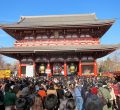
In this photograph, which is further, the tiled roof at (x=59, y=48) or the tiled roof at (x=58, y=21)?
the tiled roof at (x=58, y=21)

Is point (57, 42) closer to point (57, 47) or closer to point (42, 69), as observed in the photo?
point (57, 47)

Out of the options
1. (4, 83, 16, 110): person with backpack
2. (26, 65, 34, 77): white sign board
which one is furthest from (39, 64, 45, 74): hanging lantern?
(4, 83, 16, 110): person with backpack

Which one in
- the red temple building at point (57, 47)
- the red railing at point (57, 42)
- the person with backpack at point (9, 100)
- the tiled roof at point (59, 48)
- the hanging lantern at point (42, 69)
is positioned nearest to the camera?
the person with backpack at point (9, 100)

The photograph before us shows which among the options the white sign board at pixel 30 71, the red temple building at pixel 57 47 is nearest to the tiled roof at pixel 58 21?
the red temple building at pixel 57 47

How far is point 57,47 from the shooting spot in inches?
1495

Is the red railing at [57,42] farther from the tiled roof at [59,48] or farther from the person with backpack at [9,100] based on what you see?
the person with backpack at [9,100]

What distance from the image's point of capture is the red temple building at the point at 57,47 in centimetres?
3728

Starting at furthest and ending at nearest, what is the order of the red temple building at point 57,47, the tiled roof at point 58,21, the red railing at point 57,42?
the red railing at point 57,42
the tiled roof at point 58,21
the red temple building at point 57,47

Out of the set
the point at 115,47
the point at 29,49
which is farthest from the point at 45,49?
the point at 115,47

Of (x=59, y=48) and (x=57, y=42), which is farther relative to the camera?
(x=57, y=42)

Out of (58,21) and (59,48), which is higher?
(58,21)

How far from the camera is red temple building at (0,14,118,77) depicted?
37281 mm

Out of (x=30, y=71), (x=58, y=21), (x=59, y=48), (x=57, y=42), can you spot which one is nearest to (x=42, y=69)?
(x=30, y=71)

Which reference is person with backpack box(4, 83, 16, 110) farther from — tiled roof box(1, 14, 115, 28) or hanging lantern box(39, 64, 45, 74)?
hanging lantern box(39, 64, 45, 74)
